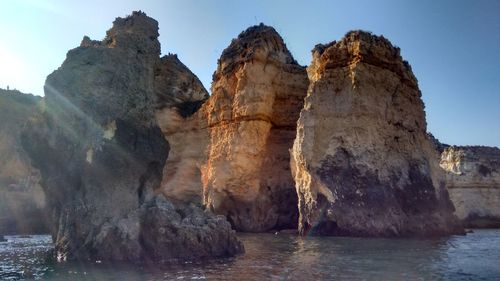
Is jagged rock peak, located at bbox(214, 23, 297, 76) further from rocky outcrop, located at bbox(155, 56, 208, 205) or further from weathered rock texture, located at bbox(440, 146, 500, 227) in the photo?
weathered rock texture, located at bbox(440, 146, 500, 227)

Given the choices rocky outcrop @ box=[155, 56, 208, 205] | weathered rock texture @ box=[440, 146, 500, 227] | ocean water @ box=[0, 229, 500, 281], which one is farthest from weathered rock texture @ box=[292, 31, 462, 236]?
weathered rock texture @ box=[440, 146, 500, 227]

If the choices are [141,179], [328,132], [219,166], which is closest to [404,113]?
[328,132]

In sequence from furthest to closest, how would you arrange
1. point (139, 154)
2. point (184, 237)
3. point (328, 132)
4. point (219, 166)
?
point (219, 166), point (328, 132), point (139, 154), point (184, 237)

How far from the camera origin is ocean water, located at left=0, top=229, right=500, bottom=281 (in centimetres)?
1145

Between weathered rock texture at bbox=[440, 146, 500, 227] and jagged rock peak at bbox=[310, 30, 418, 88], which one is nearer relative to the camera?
jagged rock peak at bbox=[310, 30, 418, 88]

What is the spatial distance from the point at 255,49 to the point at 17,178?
28.2m

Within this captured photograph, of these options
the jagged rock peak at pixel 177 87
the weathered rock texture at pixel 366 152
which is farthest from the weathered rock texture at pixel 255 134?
the jagged rock peak at pixel 177 87

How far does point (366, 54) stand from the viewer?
1050 inches

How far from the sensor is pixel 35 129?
54.7 feet

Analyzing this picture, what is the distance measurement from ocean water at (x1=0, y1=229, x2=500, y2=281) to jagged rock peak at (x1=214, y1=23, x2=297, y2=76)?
21871 mm

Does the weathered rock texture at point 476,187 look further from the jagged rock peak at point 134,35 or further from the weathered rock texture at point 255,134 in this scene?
the jagged rock peak at point 134,35

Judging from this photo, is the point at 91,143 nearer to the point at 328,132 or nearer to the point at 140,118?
the point at 140,118

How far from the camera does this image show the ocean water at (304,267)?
11455 mm

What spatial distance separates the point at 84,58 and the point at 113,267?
8.64 m
